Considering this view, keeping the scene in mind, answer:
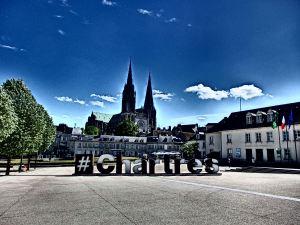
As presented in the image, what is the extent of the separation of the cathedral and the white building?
10957 cm

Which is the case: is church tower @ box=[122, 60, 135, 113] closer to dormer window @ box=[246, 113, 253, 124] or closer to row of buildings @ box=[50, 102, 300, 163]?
row of buildings @ box=[50, 102, 300, 163]

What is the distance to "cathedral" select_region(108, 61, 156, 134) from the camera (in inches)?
6775

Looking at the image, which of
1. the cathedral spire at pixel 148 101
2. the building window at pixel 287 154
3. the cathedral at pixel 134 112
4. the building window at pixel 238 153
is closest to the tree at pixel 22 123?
the building window at pixel 238 153

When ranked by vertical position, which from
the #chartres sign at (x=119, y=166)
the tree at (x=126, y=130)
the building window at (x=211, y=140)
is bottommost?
the #chartres sign at (x=119, y=166)

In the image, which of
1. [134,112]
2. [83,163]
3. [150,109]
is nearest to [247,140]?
[83,163]

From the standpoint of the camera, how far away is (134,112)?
173m

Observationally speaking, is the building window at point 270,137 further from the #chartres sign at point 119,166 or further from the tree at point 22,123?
the tree at point 22,123

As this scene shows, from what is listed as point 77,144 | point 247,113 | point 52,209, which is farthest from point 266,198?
point 77,144

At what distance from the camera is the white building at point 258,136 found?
1889 inches

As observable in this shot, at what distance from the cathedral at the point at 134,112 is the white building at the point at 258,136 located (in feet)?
359

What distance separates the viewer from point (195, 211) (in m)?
8.57

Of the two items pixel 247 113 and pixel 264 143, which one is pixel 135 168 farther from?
pixel 247 113

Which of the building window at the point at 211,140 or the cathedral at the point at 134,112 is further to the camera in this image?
the cathedral at the point at 134,112

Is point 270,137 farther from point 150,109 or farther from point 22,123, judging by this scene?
point 150,109
